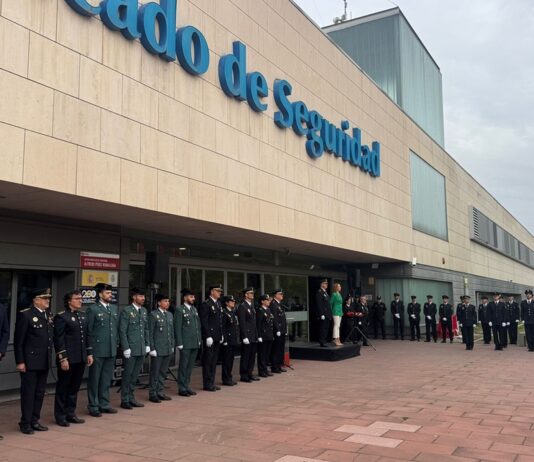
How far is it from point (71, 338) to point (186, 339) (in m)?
2.39

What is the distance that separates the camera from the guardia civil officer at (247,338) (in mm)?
10733

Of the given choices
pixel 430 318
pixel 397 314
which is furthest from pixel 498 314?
pixel 397 314

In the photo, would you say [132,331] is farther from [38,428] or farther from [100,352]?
[38,428]

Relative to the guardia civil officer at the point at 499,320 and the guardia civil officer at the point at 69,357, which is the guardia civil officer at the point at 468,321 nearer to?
the guardia civil officer at the point at 499,320

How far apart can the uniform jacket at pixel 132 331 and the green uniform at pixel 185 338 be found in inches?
37.5

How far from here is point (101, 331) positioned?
788 cm

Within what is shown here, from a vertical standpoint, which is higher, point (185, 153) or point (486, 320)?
point (185, 153)

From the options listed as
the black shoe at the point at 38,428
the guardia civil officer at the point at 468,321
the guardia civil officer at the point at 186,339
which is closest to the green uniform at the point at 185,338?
the guardia civil officer at the point at 186,339

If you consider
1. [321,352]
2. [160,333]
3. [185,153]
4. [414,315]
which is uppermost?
[185,153]

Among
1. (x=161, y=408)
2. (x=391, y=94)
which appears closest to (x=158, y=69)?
(x=161, y=408)

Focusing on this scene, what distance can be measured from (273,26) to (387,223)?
898 centimetres

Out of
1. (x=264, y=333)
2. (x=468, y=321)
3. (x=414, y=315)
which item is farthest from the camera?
(x=414, y=315)

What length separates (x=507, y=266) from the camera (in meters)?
46.3

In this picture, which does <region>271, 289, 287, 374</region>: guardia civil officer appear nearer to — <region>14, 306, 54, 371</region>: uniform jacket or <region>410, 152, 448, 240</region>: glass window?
<region>14, 306, 54, 371</region>: uniform jacket
